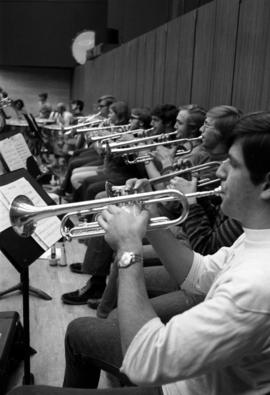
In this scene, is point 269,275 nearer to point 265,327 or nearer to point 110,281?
point 265,327

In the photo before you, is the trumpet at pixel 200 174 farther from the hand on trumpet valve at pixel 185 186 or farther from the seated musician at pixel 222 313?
the seated musician at pixel 222 313

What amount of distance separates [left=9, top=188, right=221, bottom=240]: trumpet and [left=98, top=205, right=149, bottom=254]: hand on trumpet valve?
0.15 m

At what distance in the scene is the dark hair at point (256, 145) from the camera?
1.08 m

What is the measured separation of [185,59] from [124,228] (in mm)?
3890

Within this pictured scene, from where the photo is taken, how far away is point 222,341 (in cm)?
97

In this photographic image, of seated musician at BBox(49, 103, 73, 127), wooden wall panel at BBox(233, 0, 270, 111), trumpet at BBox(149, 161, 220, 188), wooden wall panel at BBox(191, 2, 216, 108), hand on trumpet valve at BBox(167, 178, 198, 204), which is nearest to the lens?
hand on trumpet valve at BBox(167, 178, 198, 204)

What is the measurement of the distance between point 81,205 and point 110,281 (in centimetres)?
106

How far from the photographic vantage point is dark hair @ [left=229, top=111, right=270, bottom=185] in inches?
42.7

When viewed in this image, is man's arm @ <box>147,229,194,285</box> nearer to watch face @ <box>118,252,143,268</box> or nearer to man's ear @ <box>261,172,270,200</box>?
watch face @ <box>118,252,143,268</box>

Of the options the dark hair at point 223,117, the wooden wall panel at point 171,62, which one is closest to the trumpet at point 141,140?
the dark hair at point 223,117

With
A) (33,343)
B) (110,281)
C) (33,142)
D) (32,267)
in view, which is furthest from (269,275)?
(33,142)

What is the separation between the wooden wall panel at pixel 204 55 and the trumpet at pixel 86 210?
2.67 metres

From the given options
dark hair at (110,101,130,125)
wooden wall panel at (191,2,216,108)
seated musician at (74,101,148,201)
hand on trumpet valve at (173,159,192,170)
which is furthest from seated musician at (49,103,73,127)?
hand on trumpet valve at (173,159,192,170)

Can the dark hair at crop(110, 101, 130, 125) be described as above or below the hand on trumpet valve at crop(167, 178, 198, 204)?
above
